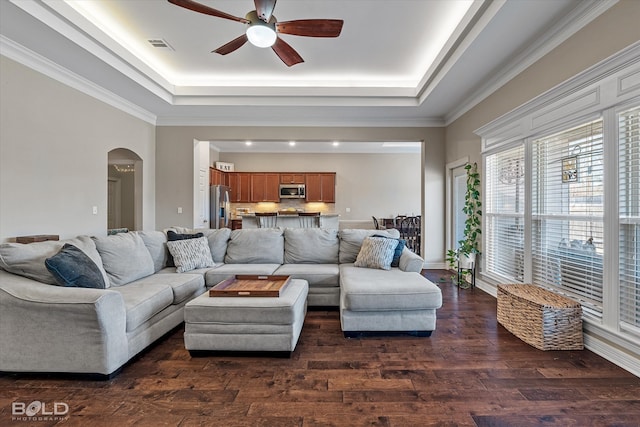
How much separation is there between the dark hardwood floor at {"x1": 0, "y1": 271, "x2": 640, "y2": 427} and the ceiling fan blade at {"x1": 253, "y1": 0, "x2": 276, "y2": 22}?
278 cm

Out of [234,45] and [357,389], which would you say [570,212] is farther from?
[234,45]

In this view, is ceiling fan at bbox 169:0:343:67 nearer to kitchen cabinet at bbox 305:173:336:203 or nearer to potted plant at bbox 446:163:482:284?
potted plant at bbox 446:163:482:284

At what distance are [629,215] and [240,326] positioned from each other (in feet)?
9.97

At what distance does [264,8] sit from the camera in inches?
95.7

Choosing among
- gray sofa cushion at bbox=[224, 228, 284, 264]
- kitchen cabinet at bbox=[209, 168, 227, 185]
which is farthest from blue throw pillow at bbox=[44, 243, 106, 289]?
kitchen cabinet at bbox=[209, 168, 227, 185]

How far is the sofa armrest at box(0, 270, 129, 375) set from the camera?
200 cm

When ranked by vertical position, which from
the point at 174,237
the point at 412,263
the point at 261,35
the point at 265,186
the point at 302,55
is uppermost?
the point at 302,55

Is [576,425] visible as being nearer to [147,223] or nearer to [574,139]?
[574,139]

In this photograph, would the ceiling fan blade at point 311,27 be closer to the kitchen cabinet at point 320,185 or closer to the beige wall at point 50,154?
the beige wall at point 50,154

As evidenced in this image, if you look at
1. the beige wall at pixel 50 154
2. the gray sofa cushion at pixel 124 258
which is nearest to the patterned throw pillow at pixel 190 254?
the gray sofa cushion at pixel 124 258

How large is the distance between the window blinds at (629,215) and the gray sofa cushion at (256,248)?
3286 mm

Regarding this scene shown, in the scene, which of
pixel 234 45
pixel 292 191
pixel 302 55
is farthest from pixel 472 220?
pixel 292 191

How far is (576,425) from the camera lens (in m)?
1.65

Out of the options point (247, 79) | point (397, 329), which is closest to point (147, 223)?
point (247, 79)
